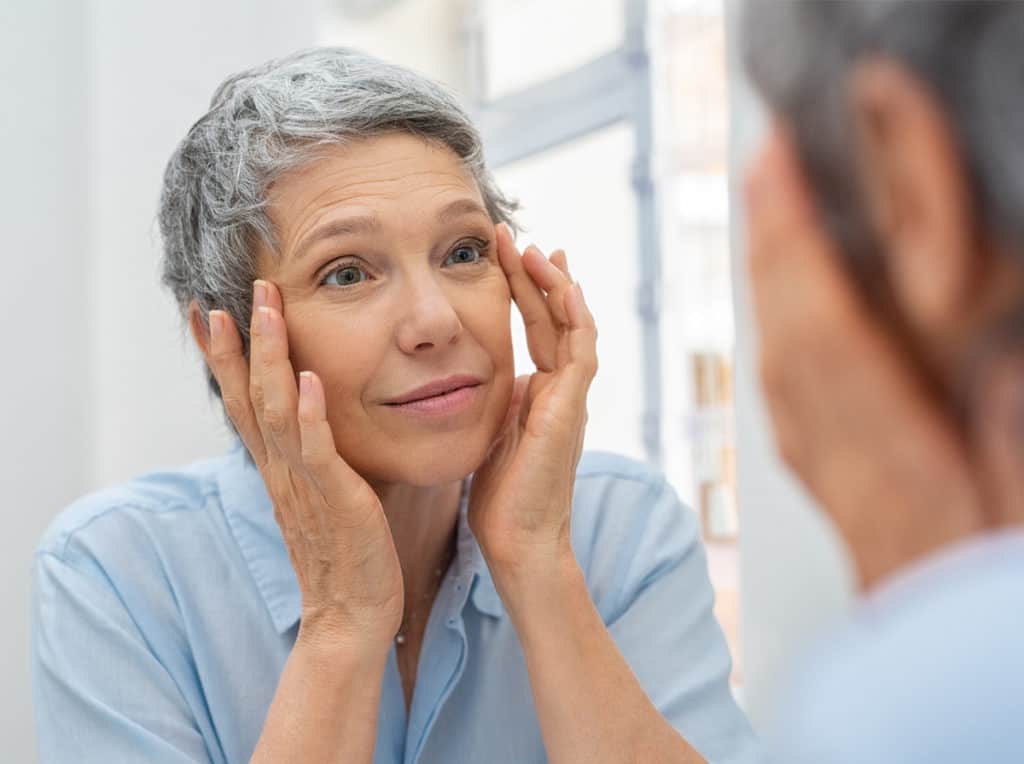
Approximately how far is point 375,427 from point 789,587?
1.95 ft

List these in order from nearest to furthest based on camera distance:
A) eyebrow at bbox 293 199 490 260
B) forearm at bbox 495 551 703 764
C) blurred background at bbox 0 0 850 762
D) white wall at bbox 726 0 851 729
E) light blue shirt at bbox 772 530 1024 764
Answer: light blue shirt at bbox 772 530 1024 764 < white wall at bbox 726 0 851 729 < forearm at bbox 495 551 703 764 < eyebrow at bbox 293 199 490 260 < blurred background at bbox 0 0 850 762

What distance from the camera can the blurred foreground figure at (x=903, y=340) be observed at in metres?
0.35

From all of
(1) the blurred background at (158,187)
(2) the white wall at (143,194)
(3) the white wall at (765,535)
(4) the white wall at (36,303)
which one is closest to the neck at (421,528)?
(3) the white wall at (765,535)

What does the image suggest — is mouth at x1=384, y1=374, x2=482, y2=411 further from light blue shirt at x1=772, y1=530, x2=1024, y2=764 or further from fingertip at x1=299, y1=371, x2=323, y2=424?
light blue shirt at x1=772, y1=530, x2=1024, y2=764

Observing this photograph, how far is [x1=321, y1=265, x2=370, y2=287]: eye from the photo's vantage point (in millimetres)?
1152

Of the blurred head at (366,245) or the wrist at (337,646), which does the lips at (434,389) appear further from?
the wrist at (337,646)

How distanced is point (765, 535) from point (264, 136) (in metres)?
0.66

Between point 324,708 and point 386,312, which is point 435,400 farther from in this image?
point 324,708

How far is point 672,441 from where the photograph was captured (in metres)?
2.04

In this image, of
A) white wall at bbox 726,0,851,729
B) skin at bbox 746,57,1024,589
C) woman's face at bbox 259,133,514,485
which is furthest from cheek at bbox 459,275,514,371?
skin at bbox 746,57,1024,589

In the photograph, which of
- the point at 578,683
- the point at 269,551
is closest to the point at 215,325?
the point at 269,551

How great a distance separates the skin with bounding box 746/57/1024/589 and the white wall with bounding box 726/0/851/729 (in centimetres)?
12

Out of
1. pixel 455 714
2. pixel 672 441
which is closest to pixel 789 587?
pixel 455 714

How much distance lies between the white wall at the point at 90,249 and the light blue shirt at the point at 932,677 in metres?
1.98
